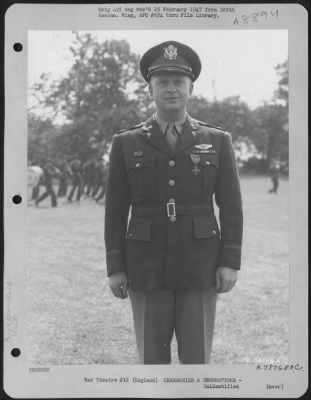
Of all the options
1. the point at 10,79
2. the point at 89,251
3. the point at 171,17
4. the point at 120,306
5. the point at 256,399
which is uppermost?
the point at 171,17

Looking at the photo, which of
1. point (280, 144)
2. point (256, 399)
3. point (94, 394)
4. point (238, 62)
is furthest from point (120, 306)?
point (238, 62)

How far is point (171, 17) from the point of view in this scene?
4.27 ft

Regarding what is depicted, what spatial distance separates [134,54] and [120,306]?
2.48 ft

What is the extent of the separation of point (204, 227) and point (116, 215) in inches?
9.8

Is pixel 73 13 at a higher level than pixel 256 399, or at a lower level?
higher

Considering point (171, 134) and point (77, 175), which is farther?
point (77, 175)

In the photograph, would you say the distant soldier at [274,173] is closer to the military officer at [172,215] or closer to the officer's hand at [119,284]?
the military officer at [172,215]

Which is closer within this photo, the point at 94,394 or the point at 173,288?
the point at 173,288

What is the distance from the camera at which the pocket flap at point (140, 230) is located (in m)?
1.17

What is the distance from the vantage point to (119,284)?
48.2 inches

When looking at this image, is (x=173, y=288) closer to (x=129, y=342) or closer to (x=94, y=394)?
(x=129, y=342)

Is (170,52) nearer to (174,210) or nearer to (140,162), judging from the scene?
(140,162)

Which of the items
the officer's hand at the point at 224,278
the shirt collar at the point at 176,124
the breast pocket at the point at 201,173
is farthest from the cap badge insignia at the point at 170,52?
the officer's hand at the point at 224,278

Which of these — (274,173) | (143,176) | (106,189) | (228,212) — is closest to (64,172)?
(106,189)
